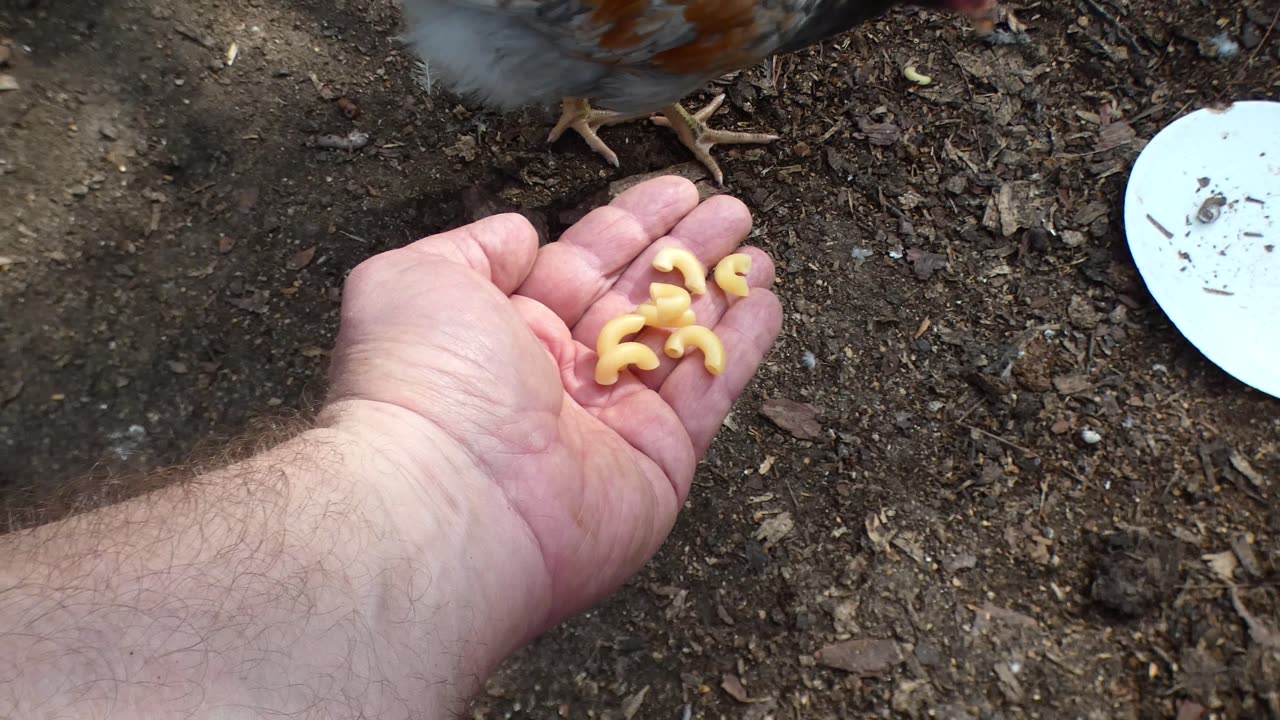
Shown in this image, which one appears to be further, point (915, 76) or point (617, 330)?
point (915, 76)

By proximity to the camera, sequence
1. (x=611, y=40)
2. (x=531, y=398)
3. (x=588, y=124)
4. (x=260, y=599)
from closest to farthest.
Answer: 1. (x=260, y=599)
2. (x=531, y=398)
3. (x=611, y=40)
4. (x=588, y=124)

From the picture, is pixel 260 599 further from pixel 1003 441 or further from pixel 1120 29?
pixel 1120 29

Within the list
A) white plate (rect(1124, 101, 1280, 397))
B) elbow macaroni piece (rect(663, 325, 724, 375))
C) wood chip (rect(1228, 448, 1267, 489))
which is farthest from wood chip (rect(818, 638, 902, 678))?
white plate (rect(1124, 101, 1280, 397))

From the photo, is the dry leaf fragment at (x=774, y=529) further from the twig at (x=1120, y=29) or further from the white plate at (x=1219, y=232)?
the twig at (x=1120, y=29)

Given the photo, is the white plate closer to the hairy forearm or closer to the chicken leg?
the chicken leg

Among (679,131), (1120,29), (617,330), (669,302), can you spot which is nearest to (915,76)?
(1120,29)

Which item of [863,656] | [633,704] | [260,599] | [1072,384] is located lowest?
[633,704]
